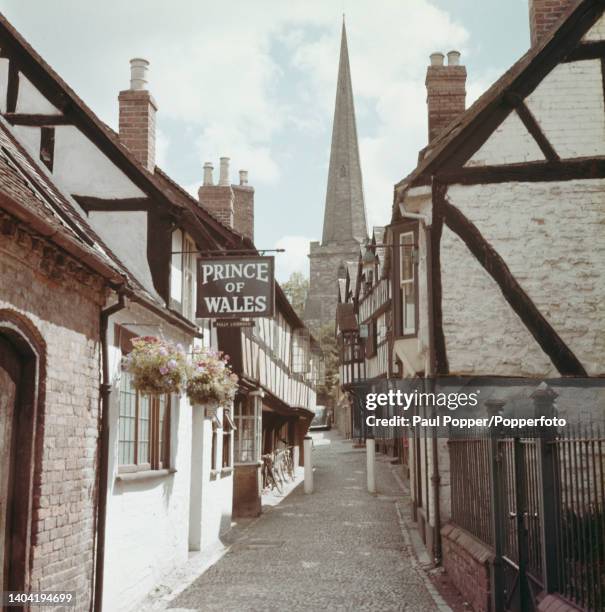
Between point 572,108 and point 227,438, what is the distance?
9452 mm

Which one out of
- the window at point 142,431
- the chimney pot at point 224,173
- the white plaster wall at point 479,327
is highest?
the chimney pot at point 224,173

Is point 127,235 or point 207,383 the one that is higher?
point 127,235

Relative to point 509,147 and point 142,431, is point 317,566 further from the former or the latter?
point 509,147

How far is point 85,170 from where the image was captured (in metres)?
11.2

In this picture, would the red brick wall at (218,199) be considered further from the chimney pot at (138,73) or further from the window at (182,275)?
the chimney pot at (138,73)

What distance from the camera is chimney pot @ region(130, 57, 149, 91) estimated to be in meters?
12.8

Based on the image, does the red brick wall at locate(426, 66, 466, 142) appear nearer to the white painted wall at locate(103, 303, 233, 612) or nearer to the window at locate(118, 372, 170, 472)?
the white painted wall at locate(103, 303, 233, 612)

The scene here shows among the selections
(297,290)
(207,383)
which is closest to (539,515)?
(207,383)

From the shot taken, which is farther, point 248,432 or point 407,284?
point 248,432

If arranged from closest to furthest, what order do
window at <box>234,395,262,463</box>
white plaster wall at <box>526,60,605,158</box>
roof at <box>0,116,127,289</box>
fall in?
roof at <box>0,116,127,289</box>
white plaster wall at <box>526,60,605,158</box>
window at <box>234,395,262,463</box>

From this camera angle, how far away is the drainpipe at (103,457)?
26.8 feet

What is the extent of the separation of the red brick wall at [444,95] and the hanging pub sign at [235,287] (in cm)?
558

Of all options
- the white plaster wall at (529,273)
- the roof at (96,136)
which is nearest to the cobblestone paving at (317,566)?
the white plaster wall at (529,273)

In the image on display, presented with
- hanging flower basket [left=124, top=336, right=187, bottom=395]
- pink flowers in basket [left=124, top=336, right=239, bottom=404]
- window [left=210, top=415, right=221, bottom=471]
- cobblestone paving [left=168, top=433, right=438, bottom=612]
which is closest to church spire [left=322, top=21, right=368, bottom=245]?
cobblestone paving [left=168, top=433, right=438, bottom=612]
